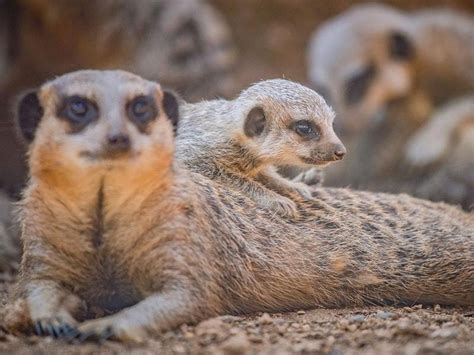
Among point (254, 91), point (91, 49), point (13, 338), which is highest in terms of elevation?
point (91, 49)

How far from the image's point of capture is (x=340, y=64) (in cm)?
964

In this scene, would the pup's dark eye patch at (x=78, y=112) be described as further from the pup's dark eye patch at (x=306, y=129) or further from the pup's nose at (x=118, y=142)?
the pup's dark eye patch at (x=306, y=129)

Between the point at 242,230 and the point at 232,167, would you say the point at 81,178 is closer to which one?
the point at 242,230

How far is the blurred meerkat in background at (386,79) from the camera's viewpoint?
31.4ft

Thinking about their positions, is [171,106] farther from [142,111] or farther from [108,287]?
[108,287]

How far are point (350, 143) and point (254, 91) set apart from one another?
4955mm

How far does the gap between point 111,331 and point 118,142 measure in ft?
2.49

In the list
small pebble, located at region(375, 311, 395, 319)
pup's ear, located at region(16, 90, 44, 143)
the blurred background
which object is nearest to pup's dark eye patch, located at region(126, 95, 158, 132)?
pup's ear, located at region(16, 90, 44, 143)

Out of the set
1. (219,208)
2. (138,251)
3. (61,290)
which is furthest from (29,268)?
(219,208)

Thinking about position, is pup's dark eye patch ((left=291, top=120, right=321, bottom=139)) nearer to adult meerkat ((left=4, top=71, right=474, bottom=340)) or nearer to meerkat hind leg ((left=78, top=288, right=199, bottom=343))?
adult meerkat ((left=4, top=71, right=474, bottom=340))

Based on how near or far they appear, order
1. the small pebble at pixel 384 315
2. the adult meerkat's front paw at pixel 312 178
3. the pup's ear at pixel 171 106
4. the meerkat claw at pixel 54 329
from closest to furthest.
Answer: the meerkat claw at pixel 54 329 → the pup's ear at pixel 171 106 → the small pebble at pixel 384 315 → the adult meerkat's front paw at pixel 312 178

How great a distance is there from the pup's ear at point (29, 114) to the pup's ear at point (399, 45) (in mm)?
6251

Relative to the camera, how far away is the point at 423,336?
12.9 ft

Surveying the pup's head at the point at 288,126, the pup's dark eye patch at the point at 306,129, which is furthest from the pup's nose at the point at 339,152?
the pup's dark eye patch at the point at 306,129
